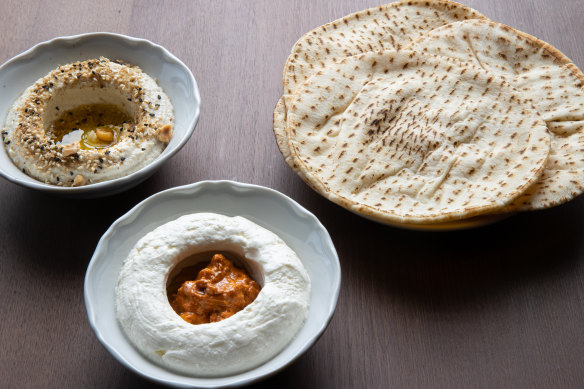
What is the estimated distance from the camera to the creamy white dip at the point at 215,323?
1.30 m

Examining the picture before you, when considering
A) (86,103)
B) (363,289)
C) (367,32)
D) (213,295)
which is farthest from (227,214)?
(367,32)

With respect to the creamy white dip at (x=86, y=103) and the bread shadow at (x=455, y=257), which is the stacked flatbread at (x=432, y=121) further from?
the creamy white dip at (x=86, y=103)

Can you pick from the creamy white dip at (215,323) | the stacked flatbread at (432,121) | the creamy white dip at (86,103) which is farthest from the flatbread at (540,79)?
the creamy white dip at (86,103)

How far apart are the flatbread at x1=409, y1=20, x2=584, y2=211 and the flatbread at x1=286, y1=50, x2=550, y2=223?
0.21 feet

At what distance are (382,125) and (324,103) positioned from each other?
0.65 feet

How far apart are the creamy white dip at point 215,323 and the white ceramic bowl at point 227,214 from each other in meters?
0.02

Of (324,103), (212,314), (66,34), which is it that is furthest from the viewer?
(66,34)

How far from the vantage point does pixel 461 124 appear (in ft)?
5.84

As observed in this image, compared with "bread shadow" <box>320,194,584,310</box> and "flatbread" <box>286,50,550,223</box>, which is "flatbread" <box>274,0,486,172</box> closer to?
"flatbread" <box>286,50,550,223</box>

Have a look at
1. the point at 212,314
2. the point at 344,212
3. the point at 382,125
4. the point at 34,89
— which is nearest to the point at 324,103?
the point at 382,125

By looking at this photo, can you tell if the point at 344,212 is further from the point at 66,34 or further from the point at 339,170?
the point at 66,34

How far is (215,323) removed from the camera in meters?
1.34

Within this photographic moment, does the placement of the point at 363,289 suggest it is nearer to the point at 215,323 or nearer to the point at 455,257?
the point at 455,257

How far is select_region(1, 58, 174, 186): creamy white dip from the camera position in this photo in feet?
5.57
